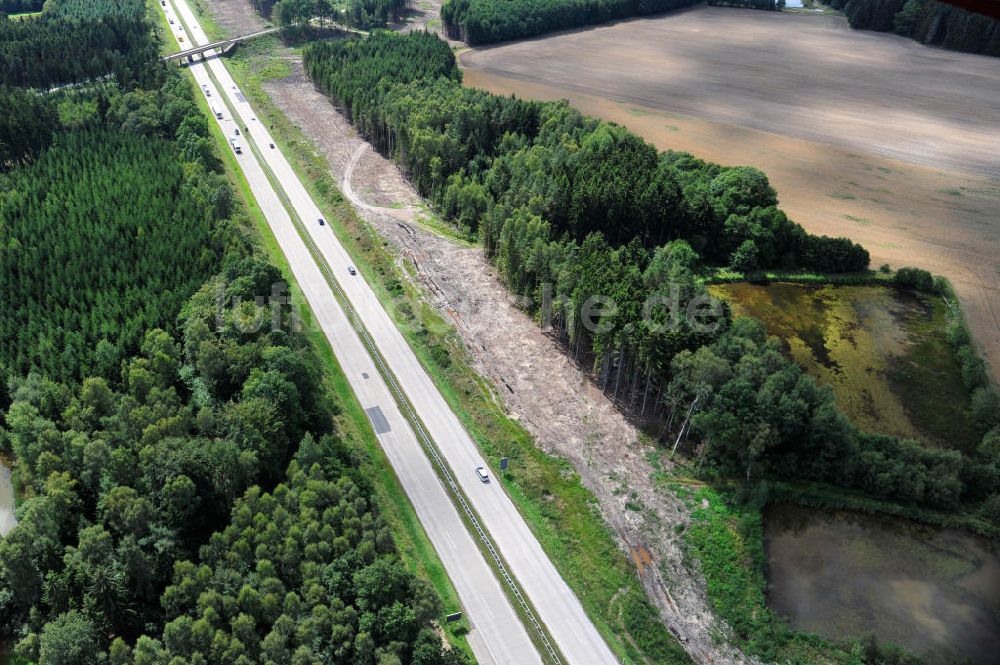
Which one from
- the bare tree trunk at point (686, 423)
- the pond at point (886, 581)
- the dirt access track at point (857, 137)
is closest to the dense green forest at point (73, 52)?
the dirt access track at point (857, 137)

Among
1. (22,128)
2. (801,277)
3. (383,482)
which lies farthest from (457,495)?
(22,128)

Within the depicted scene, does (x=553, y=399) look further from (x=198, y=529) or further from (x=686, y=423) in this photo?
(x=198, y=529)

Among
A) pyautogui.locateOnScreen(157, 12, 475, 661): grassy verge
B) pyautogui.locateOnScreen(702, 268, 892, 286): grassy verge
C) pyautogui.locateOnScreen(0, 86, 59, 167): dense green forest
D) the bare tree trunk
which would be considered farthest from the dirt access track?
pyautogui.locateOnScreen(0, 86, 59, 167): dense green forest

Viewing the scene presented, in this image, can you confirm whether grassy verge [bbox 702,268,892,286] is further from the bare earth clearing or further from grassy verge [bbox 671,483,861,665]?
grassy verge [bbox 671,483,861,665]

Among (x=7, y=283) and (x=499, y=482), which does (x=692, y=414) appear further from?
(x=7, y=283)

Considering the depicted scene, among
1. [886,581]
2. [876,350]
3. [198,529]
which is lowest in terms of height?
[886,581]

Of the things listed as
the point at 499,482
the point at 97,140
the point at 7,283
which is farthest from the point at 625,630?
the point at 97,140
